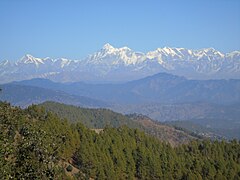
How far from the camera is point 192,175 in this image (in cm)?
9619

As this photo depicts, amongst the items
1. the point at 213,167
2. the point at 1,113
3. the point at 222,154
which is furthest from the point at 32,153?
the point at 222,154

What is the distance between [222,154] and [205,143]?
10476mm

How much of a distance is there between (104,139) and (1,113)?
254 feet

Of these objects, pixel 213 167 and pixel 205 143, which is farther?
pixel 205 143

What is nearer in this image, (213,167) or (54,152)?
(54,152)

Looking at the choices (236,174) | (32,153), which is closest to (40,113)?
(236,174)

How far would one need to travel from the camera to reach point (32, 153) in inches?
955

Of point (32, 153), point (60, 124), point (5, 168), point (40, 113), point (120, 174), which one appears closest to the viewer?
point (5, 168)

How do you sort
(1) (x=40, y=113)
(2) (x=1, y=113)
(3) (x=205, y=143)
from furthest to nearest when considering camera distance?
(3) (x=205, y=143) → (1) (x=40, y=113) → (2) (x=1, y=113)

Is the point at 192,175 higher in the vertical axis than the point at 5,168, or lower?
lower

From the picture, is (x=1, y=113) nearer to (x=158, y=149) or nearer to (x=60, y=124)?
(x=60, y=124)

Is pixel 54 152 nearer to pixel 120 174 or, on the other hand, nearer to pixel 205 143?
pixel 120 174

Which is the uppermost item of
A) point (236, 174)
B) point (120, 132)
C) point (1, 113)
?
point (1, 113)

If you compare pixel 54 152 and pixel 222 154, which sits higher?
pixel 54 152
